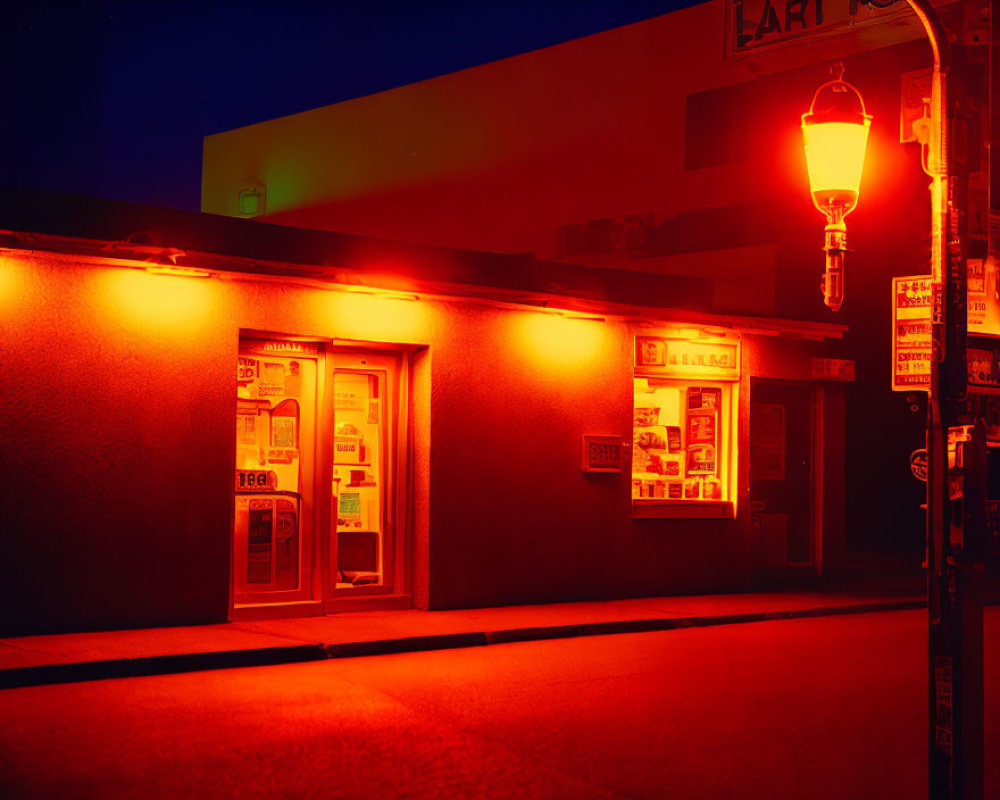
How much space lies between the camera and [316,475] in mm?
13828

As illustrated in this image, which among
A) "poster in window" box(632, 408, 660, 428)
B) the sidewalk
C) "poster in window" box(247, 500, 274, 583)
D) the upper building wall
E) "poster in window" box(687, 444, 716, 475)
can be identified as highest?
the upper building wall

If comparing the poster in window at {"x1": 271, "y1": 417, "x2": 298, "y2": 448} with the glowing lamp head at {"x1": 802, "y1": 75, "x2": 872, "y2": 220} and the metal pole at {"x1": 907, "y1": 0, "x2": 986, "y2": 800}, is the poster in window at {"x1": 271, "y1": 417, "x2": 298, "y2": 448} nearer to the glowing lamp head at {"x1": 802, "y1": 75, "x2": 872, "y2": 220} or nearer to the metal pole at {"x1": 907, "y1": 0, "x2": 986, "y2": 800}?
the glowing lamp head at {"x1": 802, "y1": 75, "x2": 872, "y2": 220}

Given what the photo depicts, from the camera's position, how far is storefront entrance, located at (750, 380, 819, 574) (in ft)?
59.6

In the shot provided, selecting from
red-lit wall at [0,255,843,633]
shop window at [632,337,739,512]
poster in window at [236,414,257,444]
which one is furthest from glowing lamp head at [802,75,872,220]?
shop window at [632,337,739,512]

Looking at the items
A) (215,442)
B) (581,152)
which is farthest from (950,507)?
(581,152)

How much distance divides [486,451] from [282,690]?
5485mm

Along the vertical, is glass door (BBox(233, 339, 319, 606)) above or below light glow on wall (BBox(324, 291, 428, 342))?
below

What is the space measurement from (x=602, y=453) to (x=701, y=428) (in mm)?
2007

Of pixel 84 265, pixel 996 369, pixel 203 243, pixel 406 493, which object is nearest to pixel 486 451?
pixel 406 493

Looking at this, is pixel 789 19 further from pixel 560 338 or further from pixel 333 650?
pixel 333 650

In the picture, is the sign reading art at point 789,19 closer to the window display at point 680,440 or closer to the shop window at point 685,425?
the shop window at point 685,425

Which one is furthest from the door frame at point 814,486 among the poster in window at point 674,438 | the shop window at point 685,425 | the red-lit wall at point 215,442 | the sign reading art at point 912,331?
the sign reading art at point 912,331

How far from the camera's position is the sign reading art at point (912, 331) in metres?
8.59

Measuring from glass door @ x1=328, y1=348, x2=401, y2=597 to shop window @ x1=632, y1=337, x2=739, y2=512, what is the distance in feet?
11.6
